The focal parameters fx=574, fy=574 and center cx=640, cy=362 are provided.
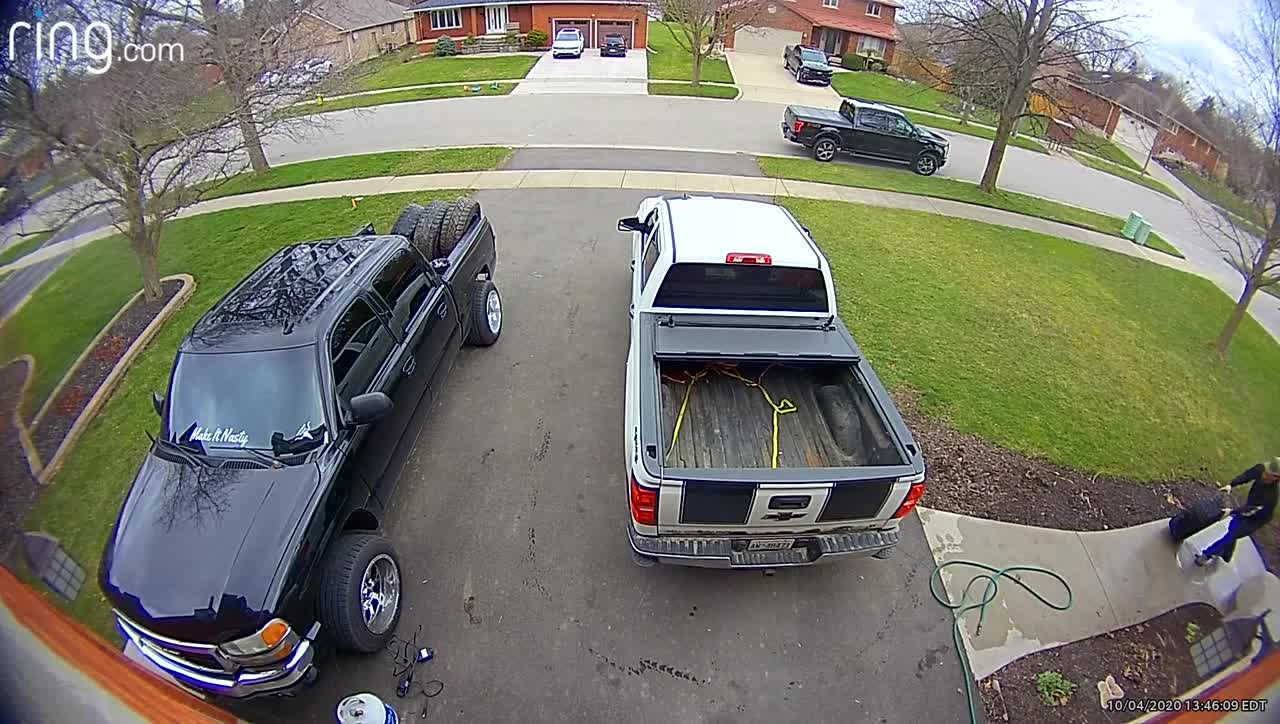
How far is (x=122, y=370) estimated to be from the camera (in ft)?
20.4

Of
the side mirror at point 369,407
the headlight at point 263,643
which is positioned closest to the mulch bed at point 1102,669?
the headlight at point 263,643

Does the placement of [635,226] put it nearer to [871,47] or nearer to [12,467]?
[12,467]

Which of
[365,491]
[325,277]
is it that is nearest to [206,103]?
[325,277]

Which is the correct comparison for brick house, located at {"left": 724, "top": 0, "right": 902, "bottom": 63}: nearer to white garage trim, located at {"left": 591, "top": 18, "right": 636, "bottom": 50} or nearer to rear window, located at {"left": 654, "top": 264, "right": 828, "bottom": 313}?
white garage trim, located at {"left": 591, "top": 18, "right": 636, "bottom": 50}

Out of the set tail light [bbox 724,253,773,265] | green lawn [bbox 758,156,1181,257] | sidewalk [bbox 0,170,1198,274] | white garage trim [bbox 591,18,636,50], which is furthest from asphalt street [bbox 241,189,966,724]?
white garage trim [bbox 591,18,636,50]

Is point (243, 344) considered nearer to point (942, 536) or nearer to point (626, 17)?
point (942, 536)

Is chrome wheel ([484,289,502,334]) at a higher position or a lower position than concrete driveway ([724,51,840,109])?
lower

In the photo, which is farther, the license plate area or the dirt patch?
the dirt patch

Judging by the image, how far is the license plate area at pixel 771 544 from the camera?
13.2 feet

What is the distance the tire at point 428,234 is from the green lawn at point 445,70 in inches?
839

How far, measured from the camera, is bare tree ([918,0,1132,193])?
1266 cm

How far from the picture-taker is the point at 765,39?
39875 millimetres

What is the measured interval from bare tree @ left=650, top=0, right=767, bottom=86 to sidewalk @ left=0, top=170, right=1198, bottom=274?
12.9 metres

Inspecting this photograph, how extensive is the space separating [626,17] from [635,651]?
39613 mm
